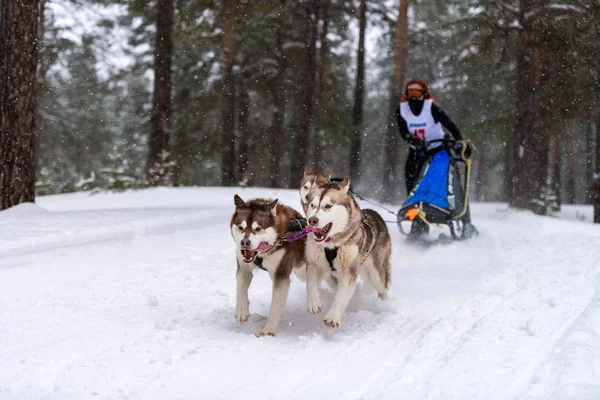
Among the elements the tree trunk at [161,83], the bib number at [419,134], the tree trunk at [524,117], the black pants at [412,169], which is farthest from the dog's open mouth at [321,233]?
the tree trunk at [161,83]

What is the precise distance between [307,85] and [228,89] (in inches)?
108

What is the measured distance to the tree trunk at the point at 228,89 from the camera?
543 inches

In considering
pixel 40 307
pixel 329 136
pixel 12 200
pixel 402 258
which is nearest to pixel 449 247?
pixel 402 258

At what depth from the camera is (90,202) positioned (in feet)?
37.4

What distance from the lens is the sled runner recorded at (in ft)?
26.0

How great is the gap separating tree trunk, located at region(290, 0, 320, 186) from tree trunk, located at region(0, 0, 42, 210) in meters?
11.3

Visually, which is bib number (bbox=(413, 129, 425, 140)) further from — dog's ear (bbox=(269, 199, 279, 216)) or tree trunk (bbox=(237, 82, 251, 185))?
tree trunk (bbox=(237, 82, 251, 185))

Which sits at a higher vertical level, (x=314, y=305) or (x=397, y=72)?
(x=397, y=72)

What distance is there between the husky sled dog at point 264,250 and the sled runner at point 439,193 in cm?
344

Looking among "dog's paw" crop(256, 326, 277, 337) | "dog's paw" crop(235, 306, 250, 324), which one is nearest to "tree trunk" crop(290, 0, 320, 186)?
"dog's paw" crop(235, 306, 250, 324)

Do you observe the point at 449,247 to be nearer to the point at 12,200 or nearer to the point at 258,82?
the point at 12,200

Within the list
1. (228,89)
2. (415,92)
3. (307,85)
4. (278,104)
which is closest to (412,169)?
(415,92)

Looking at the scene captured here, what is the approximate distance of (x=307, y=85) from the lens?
1831 cm

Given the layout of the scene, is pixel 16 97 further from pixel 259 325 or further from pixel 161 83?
pixel 161 83
